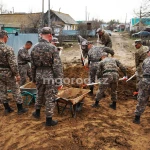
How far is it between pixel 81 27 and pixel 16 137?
85.8 feet

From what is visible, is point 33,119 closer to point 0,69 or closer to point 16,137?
point 16,137

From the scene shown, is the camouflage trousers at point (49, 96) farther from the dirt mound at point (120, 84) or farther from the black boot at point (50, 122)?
the dirt mound at point (120, 84)

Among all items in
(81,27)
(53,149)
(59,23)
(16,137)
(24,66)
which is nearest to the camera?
(53,149)

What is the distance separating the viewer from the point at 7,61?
4844 millimetres

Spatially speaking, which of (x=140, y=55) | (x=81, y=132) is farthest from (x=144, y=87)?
(x=140, y=55)

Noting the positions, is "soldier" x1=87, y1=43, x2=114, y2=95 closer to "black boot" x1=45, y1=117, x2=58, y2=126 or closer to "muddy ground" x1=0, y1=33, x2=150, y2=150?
"muddy ground" x1=0, y1=33, x2=150, y2=150

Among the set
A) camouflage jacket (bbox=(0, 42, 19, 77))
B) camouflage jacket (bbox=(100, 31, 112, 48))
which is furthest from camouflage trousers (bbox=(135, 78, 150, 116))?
camouflage jacket (bbox=(100, 31, 112, 48))

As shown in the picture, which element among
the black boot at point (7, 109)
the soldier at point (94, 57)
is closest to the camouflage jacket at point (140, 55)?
the soldier at point (94, 57)

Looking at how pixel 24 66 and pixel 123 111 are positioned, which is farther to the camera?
pixel 24 66

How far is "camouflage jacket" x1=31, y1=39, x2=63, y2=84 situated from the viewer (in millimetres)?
4168

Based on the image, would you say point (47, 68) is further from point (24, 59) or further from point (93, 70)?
point (93, 70)

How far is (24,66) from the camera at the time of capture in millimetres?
6746

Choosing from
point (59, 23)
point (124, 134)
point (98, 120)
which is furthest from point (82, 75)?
point (59, 23)

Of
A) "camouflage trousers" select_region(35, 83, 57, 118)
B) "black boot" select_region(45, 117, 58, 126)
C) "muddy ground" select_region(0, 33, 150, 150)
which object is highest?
"camouflage trousers" select_region(35, 83, 57, 118)
